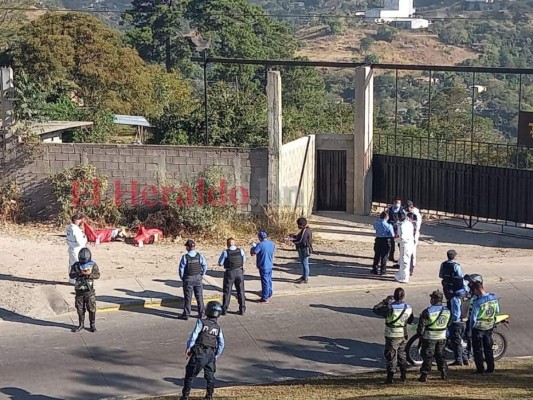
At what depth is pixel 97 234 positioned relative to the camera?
2008 centimetres

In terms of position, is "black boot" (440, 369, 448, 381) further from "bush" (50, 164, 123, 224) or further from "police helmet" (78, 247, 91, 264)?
"bush" (50, 164, 123, 224)

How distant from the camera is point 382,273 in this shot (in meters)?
18.1

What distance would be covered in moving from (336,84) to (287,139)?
62.8 metres

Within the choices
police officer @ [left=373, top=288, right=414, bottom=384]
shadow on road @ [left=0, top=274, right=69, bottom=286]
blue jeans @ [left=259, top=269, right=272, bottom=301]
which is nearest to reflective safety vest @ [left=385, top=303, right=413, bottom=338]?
police officer @ [left=373, top=288, right=414, bottom=384]

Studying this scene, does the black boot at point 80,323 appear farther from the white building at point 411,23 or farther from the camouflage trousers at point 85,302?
the white building at point 411,23

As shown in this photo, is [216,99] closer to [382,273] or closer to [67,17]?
[382,273]

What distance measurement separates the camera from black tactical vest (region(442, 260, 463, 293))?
14.1 metres

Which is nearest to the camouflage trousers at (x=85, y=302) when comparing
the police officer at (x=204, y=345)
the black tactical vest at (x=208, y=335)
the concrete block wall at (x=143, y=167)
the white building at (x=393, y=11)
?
the police officer at (x=204, y=345)

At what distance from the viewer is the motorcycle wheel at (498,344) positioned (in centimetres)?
1350

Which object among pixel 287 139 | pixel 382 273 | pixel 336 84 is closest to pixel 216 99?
pixel 287 139

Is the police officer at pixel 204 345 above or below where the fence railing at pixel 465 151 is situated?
below

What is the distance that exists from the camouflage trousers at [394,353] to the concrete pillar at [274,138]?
919 cm

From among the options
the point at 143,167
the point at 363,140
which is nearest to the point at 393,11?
the point at 363,140

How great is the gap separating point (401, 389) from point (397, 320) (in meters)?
0.92
